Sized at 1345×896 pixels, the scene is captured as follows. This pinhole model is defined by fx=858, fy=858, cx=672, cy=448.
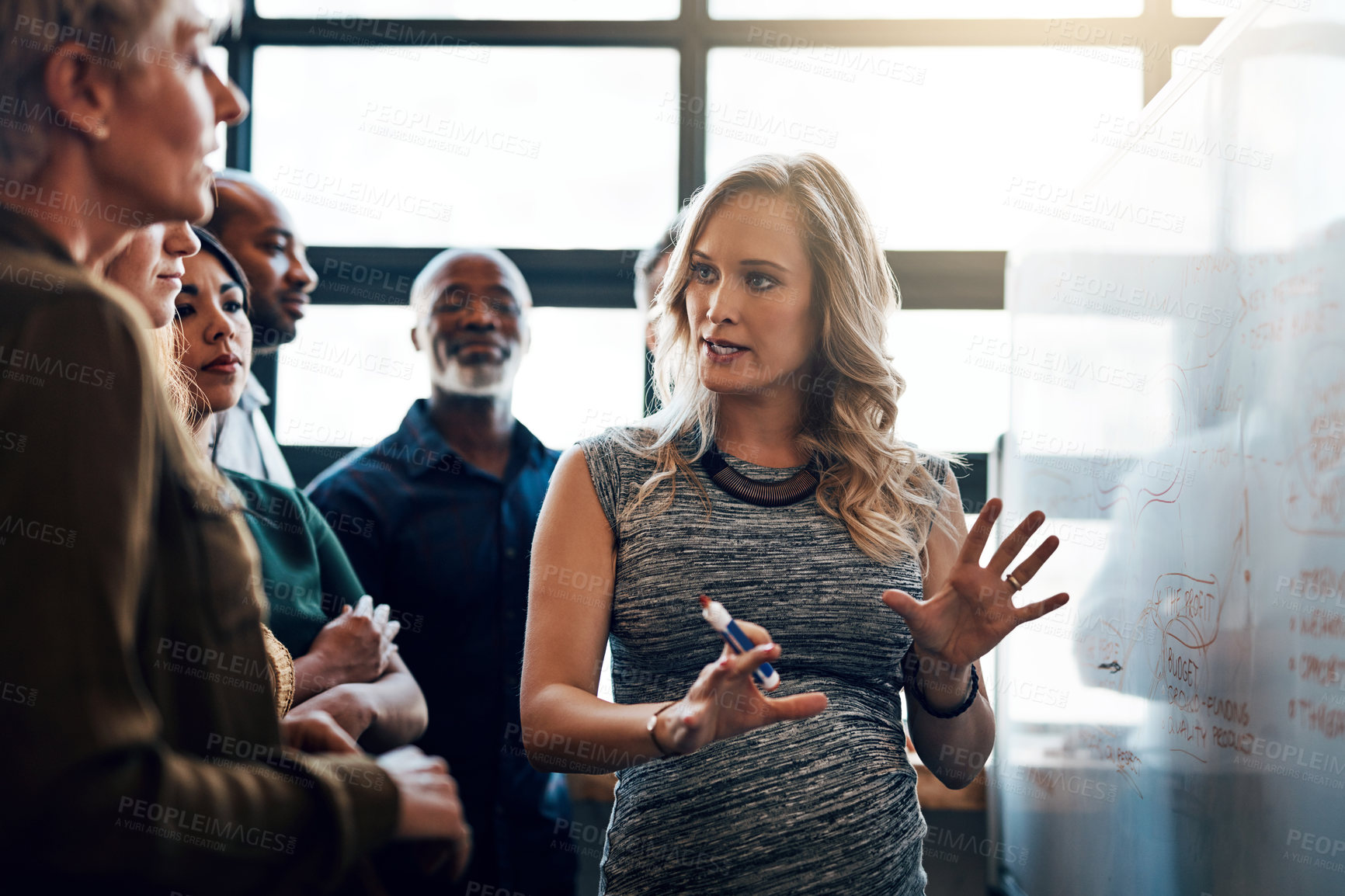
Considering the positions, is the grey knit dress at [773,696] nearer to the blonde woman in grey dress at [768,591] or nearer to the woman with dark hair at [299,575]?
the blonde woman in grey dress at [768,591]

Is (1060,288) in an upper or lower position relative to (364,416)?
upper

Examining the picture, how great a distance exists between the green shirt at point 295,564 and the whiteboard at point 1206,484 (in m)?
1.24

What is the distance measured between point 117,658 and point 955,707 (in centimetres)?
93

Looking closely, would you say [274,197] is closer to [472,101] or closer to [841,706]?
[472,101]

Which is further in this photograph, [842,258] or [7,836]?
[842,258]

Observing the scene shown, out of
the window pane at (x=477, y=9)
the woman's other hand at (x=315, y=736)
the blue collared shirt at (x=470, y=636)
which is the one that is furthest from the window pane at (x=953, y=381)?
the woman's other hand at (x=315, y=736)

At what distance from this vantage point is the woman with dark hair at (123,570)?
40 cm

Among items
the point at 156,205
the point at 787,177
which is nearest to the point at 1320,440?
the point at 787,177

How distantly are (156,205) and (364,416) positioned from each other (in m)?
2.33

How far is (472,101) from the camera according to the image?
2.87 meters

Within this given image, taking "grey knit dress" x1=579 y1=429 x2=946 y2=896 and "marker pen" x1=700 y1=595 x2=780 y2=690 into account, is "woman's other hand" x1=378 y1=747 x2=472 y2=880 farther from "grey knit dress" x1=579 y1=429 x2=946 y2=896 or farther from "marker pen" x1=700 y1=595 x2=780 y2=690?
"grey knit dress" x1=579 y1=429 x2=946 y2=896

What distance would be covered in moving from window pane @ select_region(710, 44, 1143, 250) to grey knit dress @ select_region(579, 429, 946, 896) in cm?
205

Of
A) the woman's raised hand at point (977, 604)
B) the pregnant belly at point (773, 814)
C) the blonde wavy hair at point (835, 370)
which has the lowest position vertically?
the pregnant belly at point (773, 814)

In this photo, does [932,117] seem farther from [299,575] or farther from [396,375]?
[299,575]
